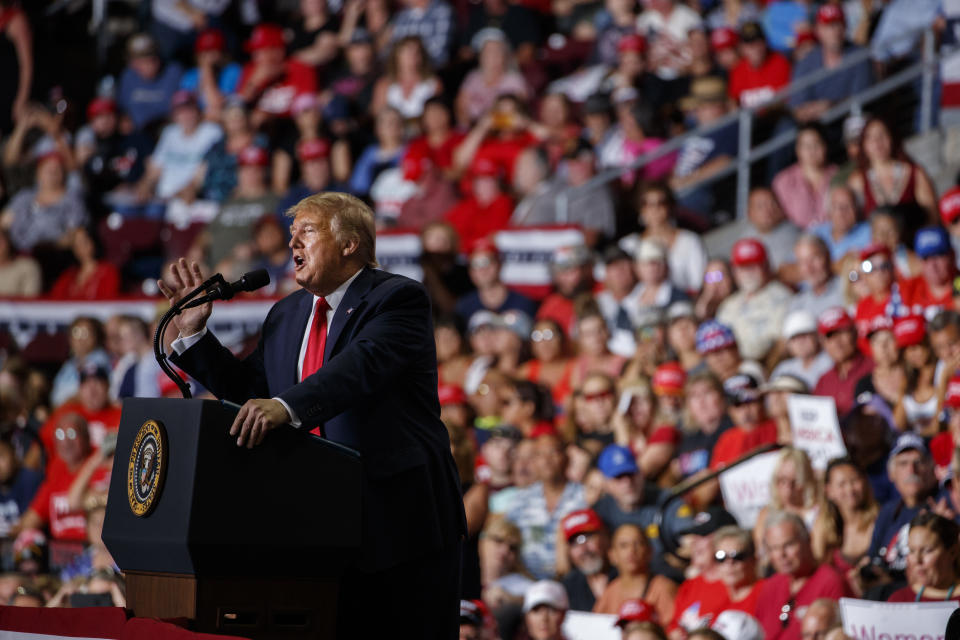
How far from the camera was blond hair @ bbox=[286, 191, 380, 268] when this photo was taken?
135 inches

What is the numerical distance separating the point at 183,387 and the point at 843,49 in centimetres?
703

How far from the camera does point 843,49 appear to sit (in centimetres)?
949

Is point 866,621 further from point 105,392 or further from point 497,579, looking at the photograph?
point 105,392

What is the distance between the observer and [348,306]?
3451 mm

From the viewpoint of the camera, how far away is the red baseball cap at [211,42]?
13203mm

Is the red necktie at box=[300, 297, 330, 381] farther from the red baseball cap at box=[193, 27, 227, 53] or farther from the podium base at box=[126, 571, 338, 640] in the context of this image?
the red baseball cap at box=[193, 27, 227, 53]

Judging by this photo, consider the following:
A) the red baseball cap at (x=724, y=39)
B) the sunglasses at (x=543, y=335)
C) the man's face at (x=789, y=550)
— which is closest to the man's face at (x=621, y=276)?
the sunglasses at (x=543, y=335)

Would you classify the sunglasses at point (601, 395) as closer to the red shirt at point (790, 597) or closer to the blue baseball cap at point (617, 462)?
the blue baseball cap at point (617, 462)

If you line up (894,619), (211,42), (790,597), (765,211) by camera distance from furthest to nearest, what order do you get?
(211,42) < (765,211) < (790,597) < (894,619)

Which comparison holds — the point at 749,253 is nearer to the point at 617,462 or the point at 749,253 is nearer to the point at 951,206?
the point at 951,206

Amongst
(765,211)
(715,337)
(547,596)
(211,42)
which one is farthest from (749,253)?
(211,42)

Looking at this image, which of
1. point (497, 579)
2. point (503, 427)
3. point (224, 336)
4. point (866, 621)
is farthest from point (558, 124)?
point (866, 621)

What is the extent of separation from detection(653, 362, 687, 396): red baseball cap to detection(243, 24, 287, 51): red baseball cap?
6.64 m

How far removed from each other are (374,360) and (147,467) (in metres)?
0.52
